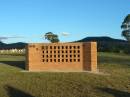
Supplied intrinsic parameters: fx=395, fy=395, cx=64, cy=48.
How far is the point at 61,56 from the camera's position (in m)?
25.2

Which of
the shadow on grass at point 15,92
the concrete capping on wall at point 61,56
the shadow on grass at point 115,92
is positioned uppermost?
the concrete capping on wall at point 61,56

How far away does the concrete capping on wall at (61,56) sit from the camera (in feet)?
79.4

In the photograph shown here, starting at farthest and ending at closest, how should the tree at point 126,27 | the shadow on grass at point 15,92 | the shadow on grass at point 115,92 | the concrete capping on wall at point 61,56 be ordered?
the tree at point 126,27, the concrete capping on wall at point 61,56, the shadow on grass at point 15,92, the shadow on grass at point 115,92

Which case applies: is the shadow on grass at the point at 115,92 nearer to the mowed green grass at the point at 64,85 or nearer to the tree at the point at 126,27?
the mowed green grass at the point at 64,85

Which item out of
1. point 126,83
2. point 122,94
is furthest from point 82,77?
point 122,94

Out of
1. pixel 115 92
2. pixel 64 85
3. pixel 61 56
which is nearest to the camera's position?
pixel 115 92

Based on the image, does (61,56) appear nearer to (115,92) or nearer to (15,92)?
(15,92)

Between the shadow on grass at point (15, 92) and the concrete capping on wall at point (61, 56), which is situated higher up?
the concrete capping on wall at point (61, 56)

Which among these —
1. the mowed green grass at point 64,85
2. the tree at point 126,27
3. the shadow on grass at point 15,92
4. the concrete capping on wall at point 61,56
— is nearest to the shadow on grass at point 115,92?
the mowed green grass at point 64,85

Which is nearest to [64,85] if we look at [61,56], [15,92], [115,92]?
[15,92]

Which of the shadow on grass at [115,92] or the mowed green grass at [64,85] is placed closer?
the shadow on grass at [115,92]

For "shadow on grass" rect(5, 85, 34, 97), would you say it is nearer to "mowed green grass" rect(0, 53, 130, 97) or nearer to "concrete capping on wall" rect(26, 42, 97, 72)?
"mowed green grass" rect(0, 53, 130, 97)

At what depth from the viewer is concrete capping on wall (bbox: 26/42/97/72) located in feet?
79.4

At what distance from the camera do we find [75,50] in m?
25.0
